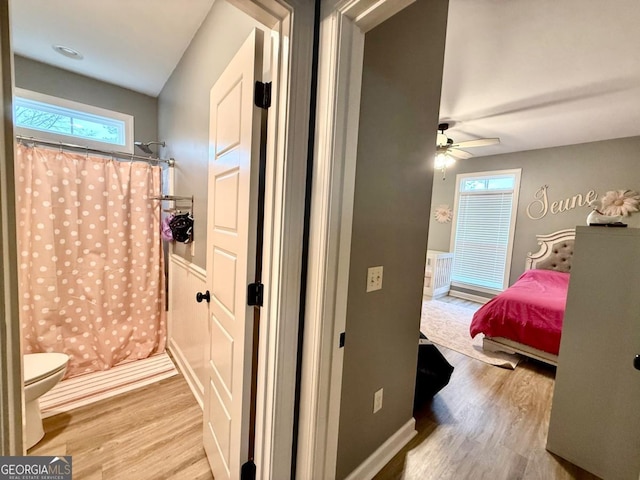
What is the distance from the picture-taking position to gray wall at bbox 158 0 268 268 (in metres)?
1.53

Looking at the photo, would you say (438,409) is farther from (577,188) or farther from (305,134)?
(577,188)

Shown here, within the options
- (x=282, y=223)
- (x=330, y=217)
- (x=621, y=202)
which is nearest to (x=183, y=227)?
(x=282, y=223)

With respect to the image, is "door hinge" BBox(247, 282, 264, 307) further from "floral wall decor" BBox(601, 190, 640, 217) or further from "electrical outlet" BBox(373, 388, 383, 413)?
"floral wall decor" BBox(601, 190, 640, 217)

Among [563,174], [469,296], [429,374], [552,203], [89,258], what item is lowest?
[469,296]

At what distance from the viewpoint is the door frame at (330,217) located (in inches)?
34.6

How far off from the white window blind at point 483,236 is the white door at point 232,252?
4916 millimetres

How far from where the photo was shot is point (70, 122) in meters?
2.47

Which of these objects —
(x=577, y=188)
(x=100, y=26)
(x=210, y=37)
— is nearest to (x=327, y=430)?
(x=210, y=37)

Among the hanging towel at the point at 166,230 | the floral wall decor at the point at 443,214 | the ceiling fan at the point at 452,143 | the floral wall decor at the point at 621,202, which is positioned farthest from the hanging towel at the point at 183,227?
the floral wall decor at the point at 621,202

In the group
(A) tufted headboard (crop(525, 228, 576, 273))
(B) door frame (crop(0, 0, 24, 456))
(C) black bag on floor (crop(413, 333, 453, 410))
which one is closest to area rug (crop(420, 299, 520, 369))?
(C) black bag on floor (crop(413, 333, 453, 410))

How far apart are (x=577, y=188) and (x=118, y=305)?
6.00 meters

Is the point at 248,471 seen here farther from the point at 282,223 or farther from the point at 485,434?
the point at 485,434

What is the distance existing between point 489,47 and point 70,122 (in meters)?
3.69

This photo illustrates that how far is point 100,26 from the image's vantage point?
1.86 m
